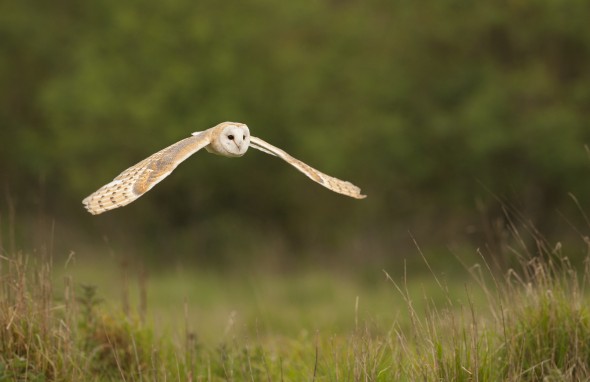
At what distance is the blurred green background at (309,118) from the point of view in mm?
15242

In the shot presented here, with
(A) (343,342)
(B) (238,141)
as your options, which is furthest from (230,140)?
(A) (343,342)

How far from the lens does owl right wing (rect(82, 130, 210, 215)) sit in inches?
157

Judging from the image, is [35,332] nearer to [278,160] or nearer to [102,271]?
[102,271]

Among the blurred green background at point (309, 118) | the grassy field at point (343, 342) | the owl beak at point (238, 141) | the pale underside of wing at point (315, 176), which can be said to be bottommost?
the grassy field at point (343, 342)

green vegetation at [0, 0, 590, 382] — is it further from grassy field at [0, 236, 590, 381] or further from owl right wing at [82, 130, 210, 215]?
owl right wing at [82, 130, 210, 215]

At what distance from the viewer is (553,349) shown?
15.7 ft

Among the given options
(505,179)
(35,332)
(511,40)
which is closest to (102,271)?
(505,179)

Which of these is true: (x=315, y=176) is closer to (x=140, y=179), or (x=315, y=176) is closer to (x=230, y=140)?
(x=230, y=140)

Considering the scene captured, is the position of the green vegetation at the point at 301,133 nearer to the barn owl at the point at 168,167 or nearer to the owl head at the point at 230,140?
the barn owl at the point at 168,167

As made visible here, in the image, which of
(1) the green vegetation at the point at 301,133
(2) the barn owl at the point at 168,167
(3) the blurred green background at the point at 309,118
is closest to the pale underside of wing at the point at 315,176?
(2) the barn owl at the point at 168,167

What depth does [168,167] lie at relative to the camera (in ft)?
13.6

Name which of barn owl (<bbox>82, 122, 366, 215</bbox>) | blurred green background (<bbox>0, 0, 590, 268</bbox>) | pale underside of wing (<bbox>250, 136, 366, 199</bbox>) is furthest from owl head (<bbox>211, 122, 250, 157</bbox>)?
blurred green background (<bbox>0, 0, 590, 268</bbox>)

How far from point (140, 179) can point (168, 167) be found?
0.14 meters

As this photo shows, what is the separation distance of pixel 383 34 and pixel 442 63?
1810 mm
